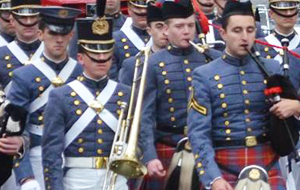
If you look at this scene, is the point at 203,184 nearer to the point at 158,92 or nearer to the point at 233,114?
the point at 233,114

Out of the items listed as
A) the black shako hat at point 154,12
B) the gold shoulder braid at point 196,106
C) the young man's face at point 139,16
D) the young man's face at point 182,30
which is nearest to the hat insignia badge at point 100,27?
the young man's face at point 182,30

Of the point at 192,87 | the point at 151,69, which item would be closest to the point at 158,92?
the point at 151,69

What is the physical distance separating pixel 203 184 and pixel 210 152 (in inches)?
10.0

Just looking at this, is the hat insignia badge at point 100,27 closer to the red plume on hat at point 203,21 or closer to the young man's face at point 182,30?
the young man's face at point 182,30

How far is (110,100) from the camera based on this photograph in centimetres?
1192

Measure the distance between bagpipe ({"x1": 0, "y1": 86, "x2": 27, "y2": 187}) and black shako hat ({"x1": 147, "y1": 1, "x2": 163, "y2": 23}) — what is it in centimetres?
221

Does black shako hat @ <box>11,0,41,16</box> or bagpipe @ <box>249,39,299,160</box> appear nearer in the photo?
Result: bagpipe @ <box>249,39,299,160</box>

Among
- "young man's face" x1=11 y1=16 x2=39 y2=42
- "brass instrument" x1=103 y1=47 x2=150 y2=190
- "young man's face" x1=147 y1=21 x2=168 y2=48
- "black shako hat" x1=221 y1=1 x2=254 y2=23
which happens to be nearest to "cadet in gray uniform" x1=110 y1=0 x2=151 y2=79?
"young man's face" x1=147 y1=21 x2=168 y2=48

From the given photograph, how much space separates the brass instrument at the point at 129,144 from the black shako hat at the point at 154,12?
163 centimetres

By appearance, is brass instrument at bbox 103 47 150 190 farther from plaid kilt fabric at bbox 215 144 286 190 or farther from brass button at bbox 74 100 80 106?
plaid kilt fabric at bbox 215 144 286 190

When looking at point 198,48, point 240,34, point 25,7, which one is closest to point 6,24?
point 25,7

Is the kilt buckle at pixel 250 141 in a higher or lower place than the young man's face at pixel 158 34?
lower

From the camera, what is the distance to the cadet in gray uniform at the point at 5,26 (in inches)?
591

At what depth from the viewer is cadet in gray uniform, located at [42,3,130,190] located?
38.4 feet
